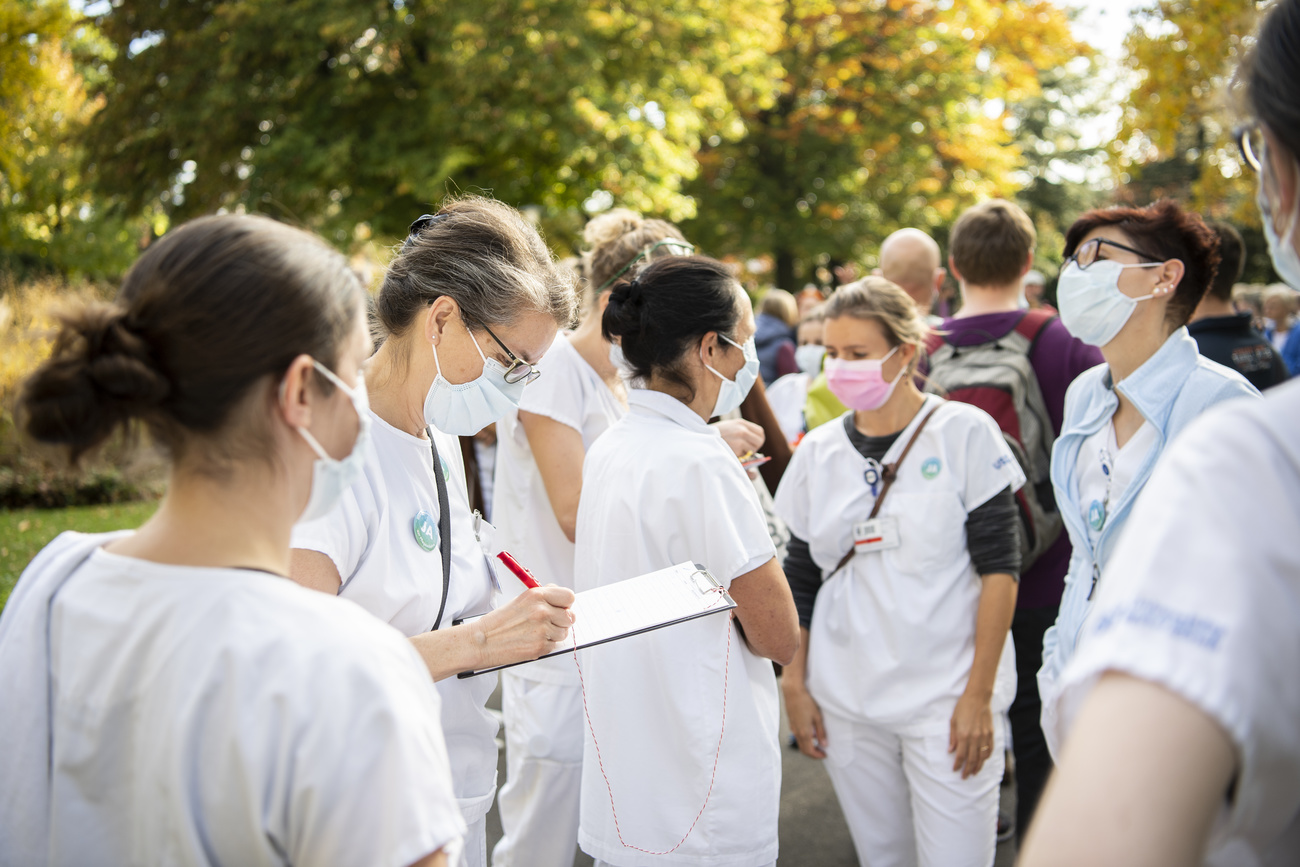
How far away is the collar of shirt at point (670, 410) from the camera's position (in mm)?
2424

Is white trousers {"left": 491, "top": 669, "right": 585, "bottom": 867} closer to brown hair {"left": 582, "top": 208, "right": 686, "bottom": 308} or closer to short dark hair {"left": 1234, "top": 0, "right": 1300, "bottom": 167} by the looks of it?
brown hair {"left": 582, "top": 208, "right": 686, "bottom": 308}

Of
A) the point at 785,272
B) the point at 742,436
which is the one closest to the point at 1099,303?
the point at 742,436

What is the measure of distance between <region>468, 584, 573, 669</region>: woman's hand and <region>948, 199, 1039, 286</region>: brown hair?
2679 mm

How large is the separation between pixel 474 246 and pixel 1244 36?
167cm

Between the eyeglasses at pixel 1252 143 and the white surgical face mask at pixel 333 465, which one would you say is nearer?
the eyeglasses at pixel 1252 143

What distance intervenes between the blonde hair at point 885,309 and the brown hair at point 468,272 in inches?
50.2

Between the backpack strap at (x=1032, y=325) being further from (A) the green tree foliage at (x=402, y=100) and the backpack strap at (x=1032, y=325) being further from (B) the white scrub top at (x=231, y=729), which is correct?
(A) the green tree foliage at (x=402, y=100)

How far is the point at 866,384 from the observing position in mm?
3051

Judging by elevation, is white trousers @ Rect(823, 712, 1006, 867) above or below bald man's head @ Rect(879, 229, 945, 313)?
below

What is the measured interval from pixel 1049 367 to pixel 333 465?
308 cm

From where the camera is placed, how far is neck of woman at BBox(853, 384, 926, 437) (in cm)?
304

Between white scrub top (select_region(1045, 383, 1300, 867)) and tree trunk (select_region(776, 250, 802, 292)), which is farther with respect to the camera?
tree trunk (select_region(776, 250, 802, 292))

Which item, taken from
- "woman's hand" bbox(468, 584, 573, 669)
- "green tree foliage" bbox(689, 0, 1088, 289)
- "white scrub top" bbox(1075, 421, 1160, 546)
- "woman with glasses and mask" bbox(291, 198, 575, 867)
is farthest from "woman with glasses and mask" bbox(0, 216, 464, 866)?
"green tree foliage" bbox(689, 0, 1088, 289)

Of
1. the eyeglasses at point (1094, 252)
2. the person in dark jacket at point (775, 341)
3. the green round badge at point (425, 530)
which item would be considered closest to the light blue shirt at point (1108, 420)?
the eyeglasses at point (1094, 252)
